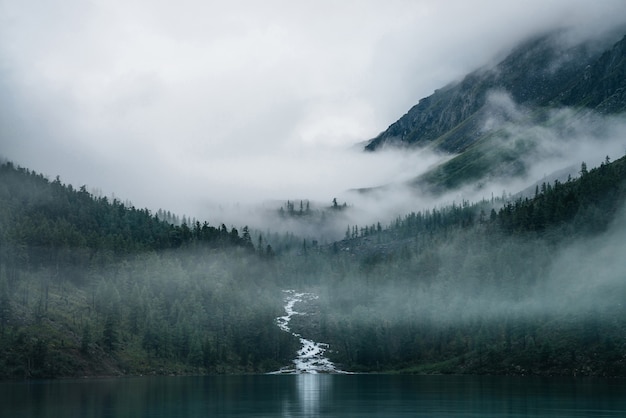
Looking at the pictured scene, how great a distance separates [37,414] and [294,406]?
4754 cm

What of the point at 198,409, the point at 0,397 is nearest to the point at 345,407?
the point at 198,409

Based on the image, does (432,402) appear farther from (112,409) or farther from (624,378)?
(624,378)

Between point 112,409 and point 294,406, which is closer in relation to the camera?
point 112,409

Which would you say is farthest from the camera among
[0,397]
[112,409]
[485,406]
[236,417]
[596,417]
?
[0,397]

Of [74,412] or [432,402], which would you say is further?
[432,402]

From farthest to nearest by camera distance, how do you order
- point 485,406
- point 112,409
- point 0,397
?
point 0,397 < point 485,406 < point 112,409

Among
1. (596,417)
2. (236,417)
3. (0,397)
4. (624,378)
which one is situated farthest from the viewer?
(624,378)

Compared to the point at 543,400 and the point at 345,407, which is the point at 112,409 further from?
the point at 543,400

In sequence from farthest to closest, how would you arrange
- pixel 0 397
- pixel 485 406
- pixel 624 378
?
pixel 624 378 → pixel 0 397 → pixel 485 406

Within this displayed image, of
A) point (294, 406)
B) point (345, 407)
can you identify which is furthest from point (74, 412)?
point (345, 407)

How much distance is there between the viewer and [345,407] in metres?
121

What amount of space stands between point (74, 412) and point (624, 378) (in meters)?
169

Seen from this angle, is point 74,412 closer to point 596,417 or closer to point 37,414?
point 37,414

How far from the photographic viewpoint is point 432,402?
127m
